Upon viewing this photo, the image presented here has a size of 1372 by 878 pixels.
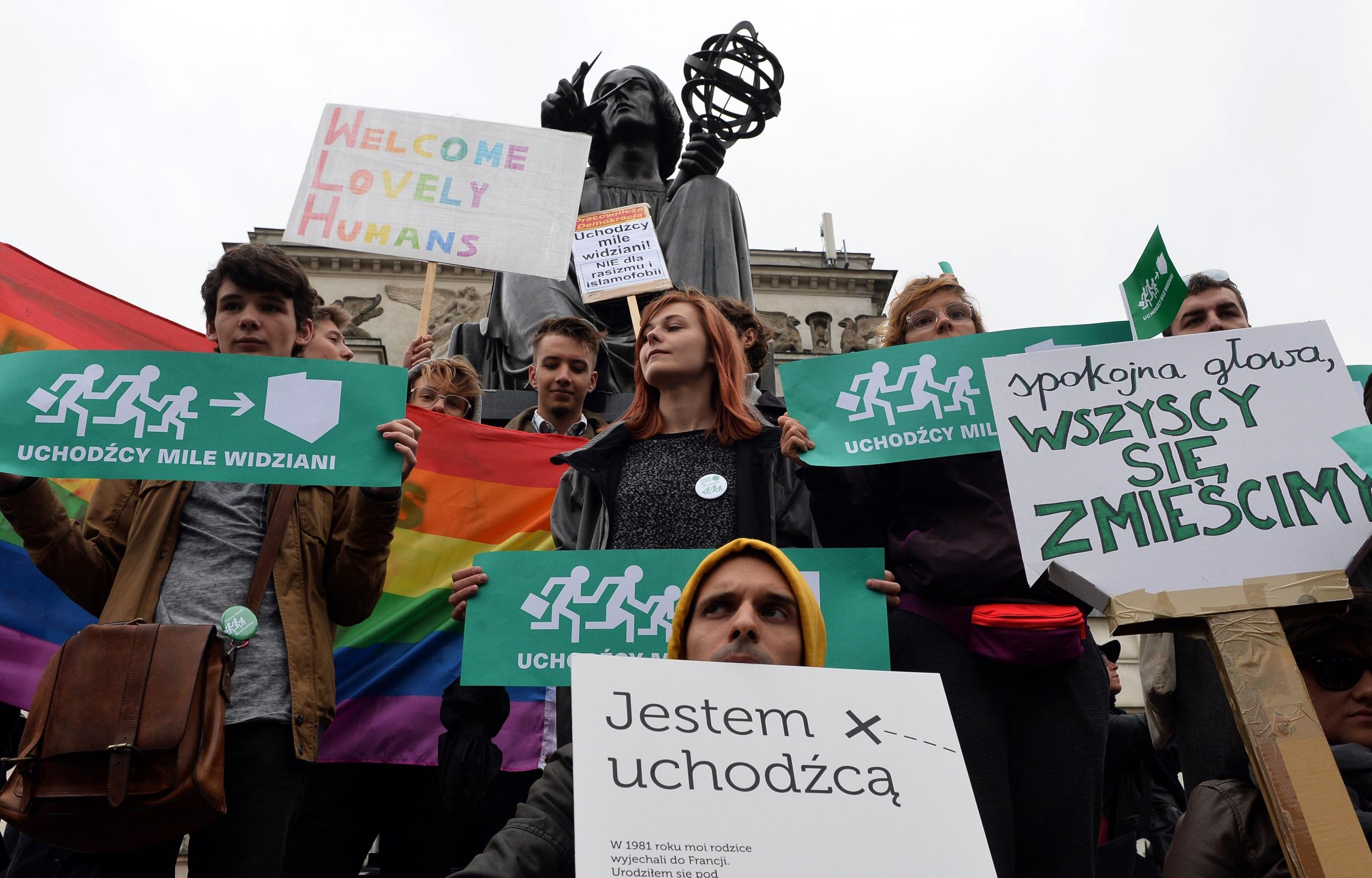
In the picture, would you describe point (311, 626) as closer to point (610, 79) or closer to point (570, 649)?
point (570, 649)

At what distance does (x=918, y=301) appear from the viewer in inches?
147

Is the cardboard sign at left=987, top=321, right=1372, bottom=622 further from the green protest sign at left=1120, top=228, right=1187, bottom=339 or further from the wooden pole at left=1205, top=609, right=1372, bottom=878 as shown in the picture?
the green protest sign at left=1120, top=228, right=1187, bottom=339

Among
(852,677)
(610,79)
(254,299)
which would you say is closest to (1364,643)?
(852,677)

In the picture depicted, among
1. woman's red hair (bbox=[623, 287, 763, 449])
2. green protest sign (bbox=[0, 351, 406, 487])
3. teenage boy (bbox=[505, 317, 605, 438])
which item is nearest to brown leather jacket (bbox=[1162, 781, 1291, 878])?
woman's red hair (bbox=[623, 287, 763, 449])

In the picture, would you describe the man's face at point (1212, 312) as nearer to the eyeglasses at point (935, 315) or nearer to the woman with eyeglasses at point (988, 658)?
the eyeglasses at point (935, 315)

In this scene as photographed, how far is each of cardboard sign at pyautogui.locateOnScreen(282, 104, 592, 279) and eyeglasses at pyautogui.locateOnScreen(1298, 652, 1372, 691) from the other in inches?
116

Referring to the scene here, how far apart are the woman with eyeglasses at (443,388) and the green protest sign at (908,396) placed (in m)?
1.98

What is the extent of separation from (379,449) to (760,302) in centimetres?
3304

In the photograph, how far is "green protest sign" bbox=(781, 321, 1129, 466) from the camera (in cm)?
328

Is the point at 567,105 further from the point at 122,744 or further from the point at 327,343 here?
the point at 122,744

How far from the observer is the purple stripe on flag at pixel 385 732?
3.74 meters

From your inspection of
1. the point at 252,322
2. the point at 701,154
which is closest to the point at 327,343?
the point at 252,322

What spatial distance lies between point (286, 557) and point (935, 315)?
207cm

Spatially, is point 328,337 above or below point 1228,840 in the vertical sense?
above
